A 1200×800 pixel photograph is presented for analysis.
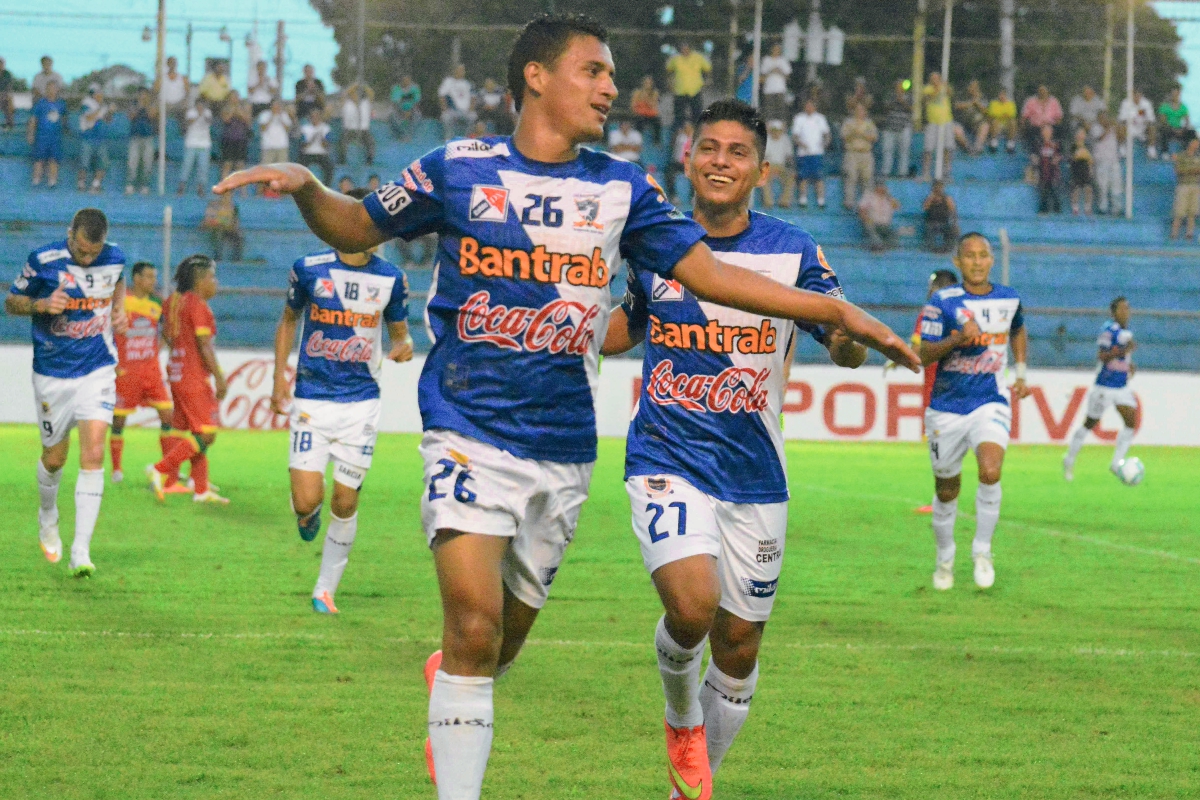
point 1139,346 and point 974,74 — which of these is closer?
point 1139,346

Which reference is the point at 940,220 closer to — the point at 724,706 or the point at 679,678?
the point at 724,706

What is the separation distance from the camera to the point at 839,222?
30438 millimetres

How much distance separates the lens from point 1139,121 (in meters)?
32.5

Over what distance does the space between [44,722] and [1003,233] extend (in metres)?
22.7

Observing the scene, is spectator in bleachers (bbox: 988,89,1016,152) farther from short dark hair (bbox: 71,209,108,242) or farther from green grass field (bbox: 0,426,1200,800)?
short dark hair (bbox: 71,209,108,242)

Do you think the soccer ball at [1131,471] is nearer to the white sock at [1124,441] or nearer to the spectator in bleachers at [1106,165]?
the white sock at [1124,441]

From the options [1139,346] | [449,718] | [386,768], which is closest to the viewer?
[449,718]

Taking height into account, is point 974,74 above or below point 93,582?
above

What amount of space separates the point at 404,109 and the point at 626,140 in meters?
4.81

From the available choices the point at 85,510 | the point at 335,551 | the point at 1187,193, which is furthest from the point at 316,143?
the point at 335,551

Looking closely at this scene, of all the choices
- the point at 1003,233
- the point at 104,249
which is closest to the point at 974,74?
the point at 1003,233

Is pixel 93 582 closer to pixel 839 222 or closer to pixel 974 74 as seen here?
pixel 839 222

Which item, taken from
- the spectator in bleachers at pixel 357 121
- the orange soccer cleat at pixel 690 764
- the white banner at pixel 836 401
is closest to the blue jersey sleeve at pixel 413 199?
the orange soccer cleat at pixel 690 764

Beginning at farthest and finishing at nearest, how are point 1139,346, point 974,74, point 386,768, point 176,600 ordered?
point 974,74, point 1139,346, point 176,600, point 386,768
